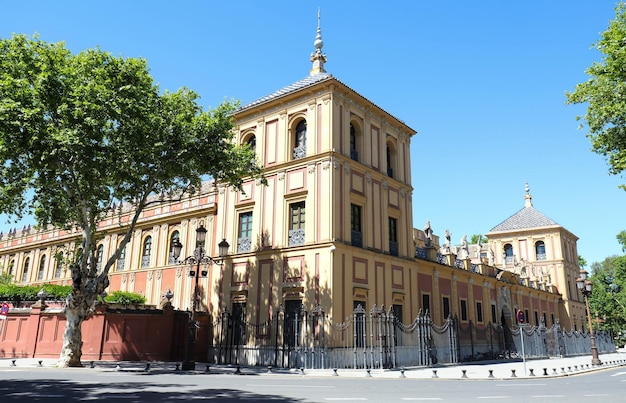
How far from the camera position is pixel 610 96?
58.4 ft

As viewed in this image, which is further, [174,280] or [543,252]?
[543,252]

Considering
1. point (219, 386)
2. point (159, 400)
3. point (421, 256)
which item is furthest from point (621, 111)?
point (159, 400)

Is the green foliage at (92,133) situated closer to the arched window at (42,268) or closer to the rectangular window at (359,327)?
the rectangular window at (359,327)

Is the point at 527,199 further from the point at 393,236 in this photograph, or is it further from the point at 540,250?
the point at 393,236

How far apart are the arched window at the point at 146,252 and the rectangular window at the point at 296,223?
12477mm

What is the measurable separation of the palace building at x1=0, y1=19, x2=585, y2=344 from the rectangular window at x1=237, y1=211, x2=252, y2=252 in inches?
2.2

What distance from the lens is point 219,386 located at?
11.9 m

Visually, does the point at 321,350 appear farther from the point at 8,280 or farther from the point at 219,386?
the point at 8,280

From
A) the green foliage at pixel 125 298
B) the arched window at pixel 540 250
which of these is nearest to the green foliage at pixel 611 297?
the arched window at pixel 540 250

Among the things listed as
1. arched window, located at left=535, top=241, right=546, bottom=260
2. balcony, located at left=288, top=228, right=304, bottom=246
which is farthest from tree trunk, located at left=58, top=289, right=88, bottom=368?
arched window, located at left=535, top=241, right=546, bottom=260

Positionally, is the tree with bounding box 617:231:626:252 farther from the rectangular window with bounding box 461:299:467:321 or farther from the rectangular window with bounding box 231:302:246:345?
the rectangular window with bounding box 231:302:246:345

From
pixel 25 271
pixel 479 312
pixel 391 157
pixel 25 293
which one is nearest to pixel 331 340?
pixel 391 157

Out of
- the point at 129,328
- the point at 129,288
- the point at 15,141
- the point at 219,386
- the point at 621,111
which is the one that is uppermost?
the point at 621,111

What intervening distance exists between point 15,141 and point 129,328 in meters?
8.88
